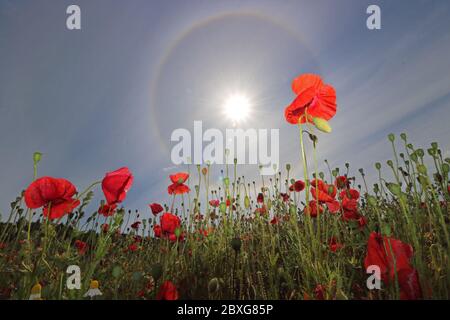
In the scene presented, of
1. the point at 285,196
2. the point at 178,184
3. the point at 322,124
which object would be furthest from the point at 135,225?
the point at 322,124

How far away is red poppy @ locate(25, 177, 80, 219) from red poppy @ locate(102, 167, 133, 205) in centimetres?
18

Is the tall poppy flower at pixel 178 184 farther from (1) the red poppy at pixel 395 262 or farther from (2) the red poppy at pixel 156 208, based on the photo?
(1) the red poppy at pixel 395 262

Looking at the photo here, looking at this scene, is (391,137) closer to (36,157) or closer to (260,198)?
(260,198)

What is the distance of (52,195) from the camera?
159 cm

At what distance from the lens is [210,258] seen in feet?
7.40

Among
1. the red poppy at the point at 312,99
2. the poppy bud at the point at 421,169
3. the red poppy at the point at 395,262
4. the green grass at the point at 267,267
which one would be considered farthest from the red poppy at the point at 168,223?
the poppy bud at the point at 421,169

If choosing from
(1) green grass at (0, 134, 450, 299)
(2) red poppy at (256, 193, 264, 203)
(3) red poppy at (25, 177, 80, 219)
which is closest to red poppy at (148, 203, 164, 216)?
(1) green grass at (0, 134, 450, 299)

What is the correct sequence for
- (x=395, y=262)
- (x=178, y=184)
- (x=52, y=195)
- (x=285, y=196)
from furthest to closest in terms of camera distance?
(x=285, y=196)
(x=178, y=184)
(x=52, y=195)
(x=395, y=262)

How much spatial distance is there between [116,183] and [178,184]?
1.04 meters

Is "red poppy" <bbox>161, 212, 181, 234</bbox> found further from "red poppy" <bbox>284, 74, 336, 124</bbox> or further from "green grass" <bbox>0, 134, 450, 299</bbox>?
"red poppy" <bbox>284, 74, 336, 124</bbox>

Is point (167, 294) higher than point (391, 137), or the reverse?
point (391, 137)

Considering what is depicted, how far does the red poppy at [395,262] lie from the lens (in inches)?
40.4

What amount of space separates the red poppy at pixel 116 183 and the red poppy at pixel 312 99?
3.35 ft
